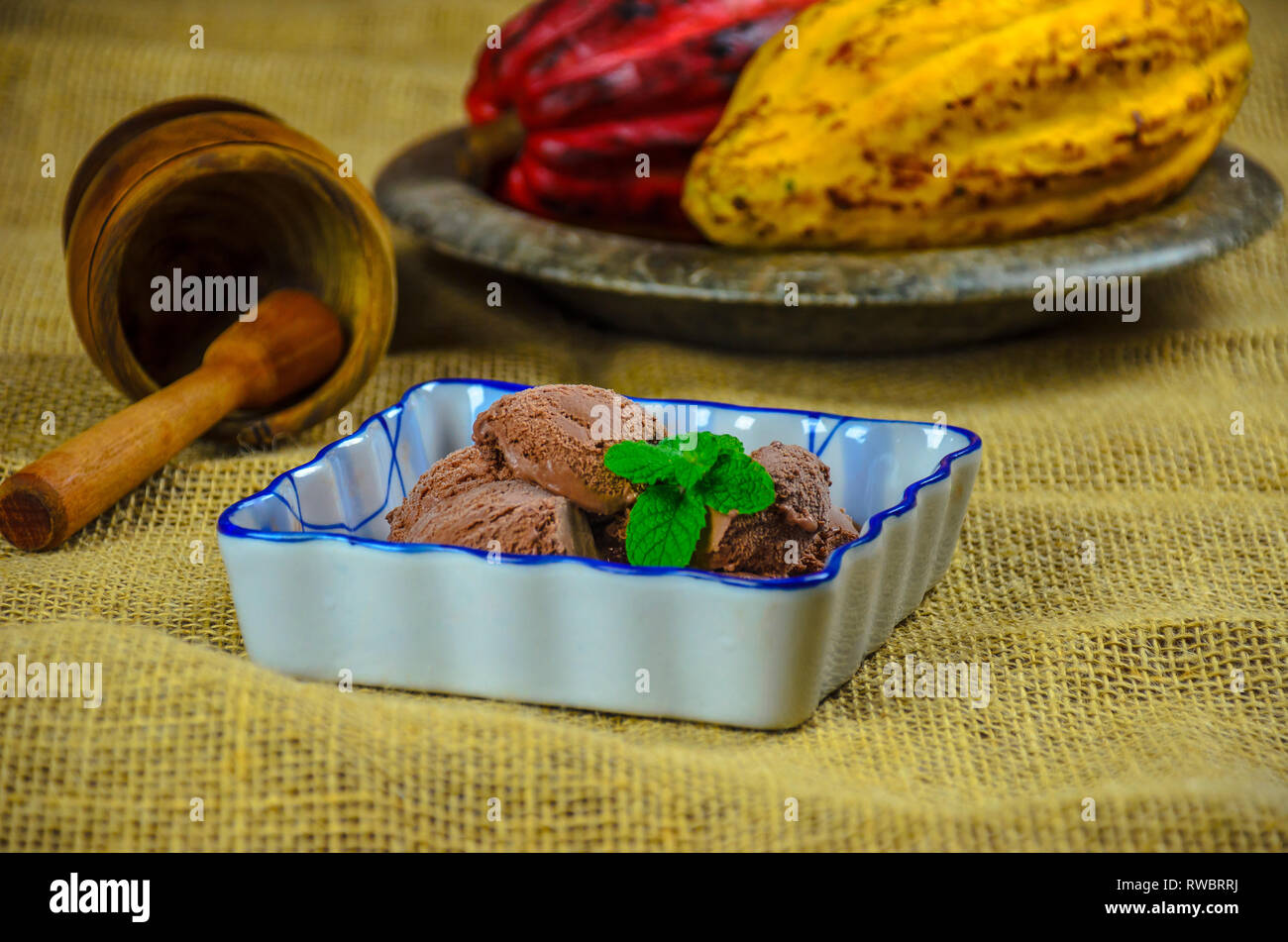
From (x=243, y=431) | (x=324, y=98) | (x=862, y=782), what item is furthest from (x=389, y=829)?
(x=324, y=98)

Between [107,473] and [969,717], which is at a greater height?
[107,473]

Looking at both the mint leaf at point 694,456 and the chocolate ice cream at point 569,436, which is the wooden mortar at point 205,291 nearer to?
the chocolate ice cream at point 569,436

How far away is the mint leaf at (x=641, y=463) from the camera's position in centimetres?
96

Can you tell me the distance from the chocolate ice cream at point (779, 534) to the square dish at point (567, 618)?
59mm

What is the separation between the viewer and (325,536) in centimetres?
92

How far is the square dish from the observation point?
88 centimetres

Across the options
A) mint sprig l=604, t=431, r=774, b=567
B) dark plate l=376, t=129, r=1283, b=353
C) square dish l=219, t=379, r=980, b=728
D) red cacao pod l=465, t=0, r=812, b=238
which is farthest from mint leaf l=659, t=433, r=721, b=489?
red cacao pod l=465, t=0, r=812, b=238

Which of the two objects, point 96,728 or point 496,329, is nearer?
point 96,728

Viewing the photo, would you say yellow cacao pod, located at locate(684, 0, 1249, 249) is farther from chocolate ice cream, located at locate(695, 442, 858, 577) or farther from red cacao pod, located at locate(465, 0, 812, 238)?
chocolate ice cream, located at locate(695, 442, 858, 577)

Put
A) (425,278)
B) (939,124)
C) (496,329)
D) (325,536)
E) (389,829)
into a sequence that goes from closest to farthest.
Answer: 1. (389,829)
2. (325,536)
3. (939,124)
4. (496,329)
5. (425,278)

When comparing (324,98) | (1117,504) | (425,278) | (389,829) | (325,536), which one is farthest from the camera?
(324,98)

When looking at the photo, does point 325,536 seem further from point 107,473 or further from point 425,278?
point 425,278

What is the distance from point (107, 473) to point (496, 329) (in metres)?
0.67

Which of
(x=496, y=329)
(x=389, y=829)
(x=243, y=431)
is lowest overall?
A: (x=389, y=829)
